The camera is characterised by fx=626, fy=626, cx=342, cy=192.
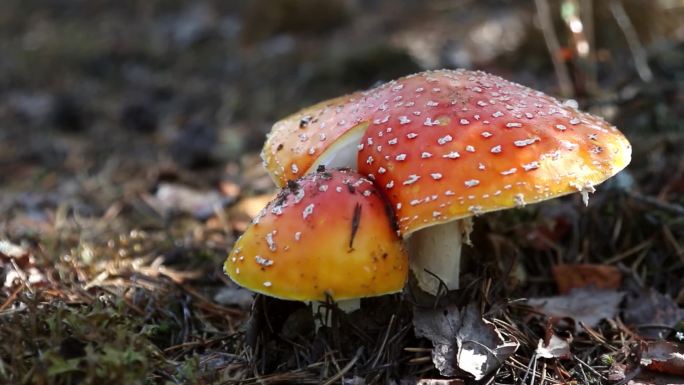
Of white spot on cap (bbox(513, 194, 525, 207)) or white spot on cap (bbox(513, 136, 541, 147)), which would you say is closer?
white spot on cap (bbox(513, 194, 525, 207))

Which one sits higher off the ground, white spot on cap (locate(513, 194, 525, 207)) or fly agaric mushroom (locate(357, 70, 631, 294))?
fly agaric mushroom (locate(357, 70, 631, 294))

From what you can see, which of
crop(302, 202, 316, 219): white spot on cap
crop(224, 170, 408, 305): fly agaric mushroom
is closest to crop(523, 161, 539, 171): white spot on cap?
crop(224, 170, 408, 305): fly agaric mushroom

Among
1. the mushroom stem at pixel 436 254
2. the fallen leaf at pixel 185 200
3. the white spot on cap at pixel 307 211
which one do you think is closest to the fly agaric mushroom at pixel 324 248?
the white spot on cap at pixel 307 211

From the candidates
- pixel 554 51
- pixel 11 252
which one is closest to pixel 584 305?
pixel 554 51

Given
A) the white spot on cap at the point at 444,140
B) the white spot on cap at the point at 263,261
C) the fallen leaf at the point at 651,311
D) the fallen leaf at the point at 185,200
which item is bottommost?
the fallen leaf at the point at 651,311

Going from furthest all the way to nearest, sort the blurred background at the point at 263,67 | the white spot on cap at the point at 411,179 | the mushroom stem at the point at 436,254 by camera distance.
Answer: the blurred background at the point at 263,67 → the mushroom stem at the point at 436,254 → the white spot on cap at the point at 411,179

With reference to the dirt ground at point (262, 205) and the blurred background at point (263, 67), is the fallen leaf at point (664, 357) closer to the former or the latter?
the dirt ground at point (262, 205)

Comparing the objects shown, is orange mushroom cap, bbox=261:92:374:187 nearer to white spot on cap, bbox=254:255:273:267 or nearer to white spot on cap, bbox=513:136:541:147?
white spot on cap, bbox=254:255:273:267

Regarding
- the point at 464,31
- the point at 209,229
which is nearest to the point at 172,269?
the point at 209,229
